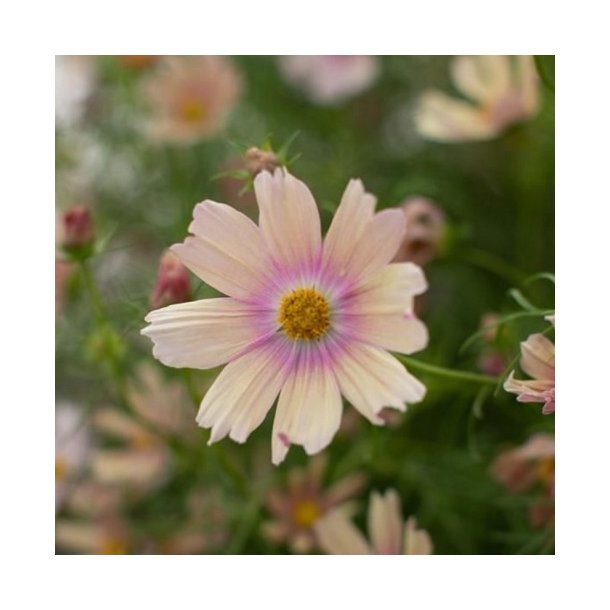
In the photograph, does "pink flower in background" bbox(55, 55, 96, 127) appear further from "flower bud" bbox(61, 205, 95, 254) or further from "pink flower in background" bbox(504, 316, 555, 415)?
"pink flower in background" bbox(504, 316, 555, 415)

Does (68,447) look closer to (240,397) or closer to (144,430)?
(144,430)

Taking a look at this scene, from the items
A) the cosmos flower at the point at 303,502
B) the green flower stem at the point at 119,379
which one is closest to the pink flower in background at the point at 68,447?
the green flower stem at the point at 119,379

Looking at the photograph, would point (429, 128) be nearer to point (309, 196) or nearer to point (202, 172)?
point (202, 172)

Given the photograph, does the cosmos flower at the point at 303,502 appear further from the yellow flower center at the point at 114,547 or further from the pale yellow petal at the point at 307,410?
the pale yellow petal at the point at 307,410

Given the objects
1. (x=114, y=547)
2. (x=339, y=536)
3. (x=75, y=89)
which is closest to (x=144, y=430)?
(x=114, y=547)

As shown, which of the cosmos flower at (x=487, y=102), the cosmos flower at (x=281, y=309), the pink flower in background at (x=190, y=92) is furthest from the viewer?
the pink flower in background at (x=190, y=92)

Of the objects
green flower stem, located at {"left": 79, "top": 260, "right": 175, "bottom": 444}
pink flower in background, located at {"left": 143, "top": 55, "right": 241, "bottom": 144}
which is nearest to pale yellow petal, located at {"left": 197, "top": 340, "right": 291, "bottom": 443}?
green flower stem, located at {"left": 79, "top": 260, "right": 175, "bottom": 444}
